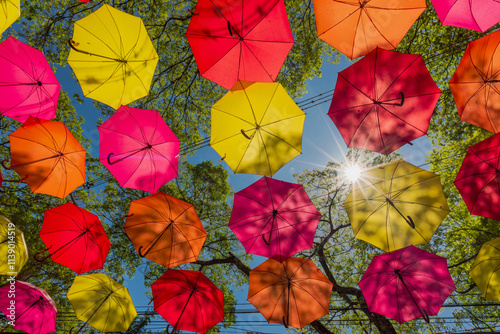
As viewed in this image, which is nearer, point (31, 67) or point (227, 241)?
point (31, 67)

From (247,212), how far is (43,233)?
5.29 metres

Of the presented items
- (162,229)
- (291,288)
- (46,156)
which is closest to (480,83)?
(291,288)

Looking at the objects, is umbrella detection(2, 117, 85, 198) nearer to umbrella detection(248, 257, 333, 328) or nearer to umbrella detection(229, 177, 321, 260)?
umbrella detection(229, 177, 321, 260)

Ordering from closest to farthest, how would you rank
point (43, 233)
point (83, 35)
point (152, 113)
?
point (83, 35), point (152, 113), point (43, 233)

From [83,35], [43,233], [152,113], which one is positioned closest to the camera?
[83,35]

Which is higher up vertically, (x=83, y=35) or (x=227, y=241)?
(x=83, y=35)

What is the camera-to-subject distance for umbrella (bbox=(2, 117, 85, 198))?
17.9 feet

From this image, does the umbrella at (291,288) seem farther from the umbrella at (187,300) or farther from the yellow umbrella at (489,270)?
the yellow umbrella at (489,270)

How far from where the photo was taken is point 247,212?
594 cm

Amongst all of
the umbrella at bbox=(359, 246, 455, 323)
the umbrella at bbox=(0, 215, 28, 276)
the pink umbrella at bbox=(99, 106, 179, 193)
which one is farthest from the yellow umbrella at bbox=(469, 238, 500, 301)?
the umbrella at bbox=(0, 215, 28, 276)

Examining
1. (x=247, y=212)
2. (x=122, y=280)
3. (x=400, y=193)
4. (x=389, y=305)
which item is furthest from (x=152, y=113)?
(x=122, y=280)

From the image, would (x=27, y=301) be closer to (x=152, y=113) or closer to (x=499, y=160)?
(x=152, y=113)

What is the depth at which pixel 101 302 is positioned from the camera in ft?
22.0

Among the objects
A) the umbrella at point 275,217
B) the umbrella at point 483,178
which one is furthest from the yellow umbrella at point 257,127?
the umbrella at point 483,178
